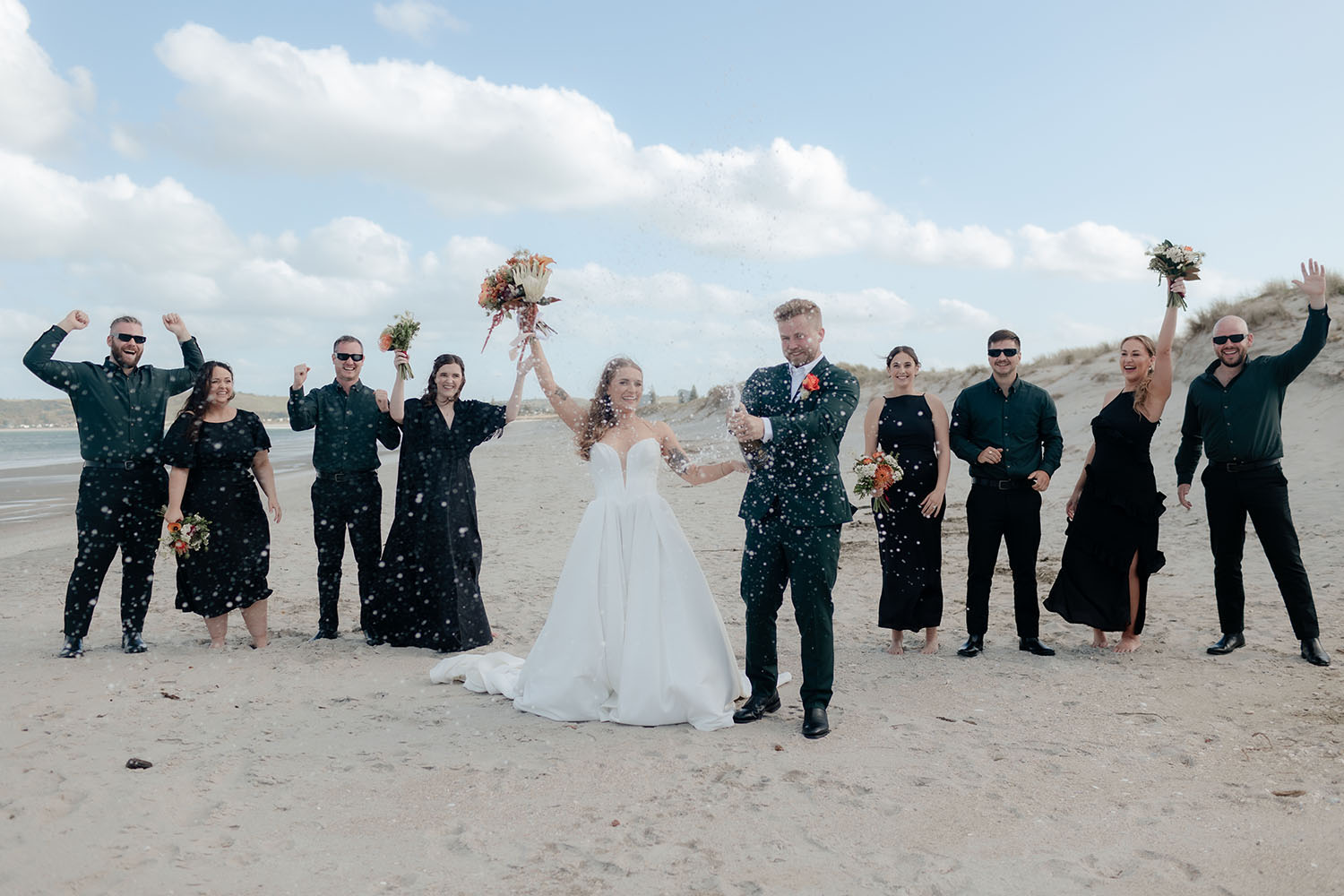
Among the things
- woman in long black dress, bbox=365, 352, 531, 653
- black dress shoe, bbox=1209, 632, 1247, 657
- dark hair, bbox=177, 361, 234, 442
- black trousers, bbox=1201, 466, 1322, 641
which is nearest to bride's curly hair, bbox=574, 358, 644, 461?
woman in long black dress, bbox=365, 352, 531, 653

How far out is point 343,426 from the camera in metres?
6.87

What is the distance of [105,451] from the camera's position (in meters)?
6.35

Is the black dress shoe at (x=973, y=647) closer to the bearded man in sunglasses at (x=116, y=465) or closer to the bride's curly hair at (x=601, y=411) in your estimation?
the bride's curly hair at (x=601, y=411)

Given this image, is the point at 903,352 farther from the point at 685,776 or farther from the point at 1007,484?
the point at 685,776

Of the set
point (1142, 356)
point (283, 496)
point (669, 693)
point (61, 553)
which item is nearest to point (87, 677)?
point (669, 693)

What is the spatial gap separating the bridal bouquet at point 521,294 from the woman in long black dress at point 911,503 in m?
2.56

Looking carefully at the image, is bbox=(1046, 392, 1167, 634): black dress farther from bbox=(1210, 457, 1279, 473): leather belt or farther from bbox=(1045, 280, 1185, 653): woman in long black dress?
bbox=(1210, 457, 1279, 473): leather belt

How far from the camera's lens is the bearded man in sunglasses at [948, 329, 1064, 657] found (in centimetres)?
638

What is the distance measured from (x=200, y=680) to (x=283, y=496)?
47.1 feet

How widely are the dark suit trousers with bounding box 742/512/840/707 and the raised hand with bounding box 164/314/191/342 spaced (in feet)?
15.8

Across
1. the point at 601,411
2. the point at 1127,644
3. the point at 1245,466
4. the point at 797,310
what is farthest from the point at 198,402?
the point at 1245,466

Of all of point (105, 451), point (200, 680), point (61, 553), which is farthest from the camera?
point (61, 553)

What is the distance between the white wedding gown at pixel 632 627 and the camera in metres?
4.98

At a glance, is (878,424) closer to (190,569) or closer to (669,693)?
(669,693)
